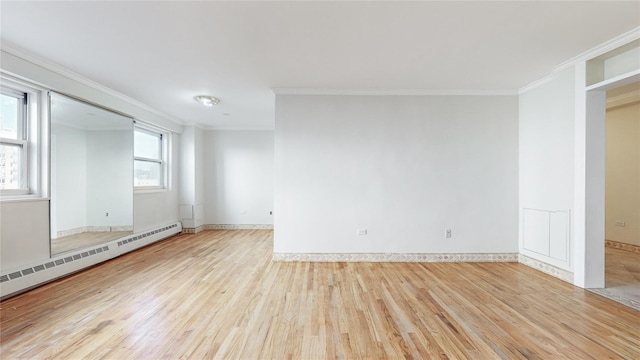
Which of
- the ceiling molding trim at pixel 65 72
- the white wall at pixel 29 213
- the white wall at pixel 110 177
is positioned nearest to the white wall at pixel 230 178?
the ceiling molding trim at pixel 65 72

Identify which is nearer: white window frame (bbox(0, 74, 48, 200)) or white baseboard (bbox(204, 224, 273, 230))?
white window frame (bbox(0, 74, 48, 200))

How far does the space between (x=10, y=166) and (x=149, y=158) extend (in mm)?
2665

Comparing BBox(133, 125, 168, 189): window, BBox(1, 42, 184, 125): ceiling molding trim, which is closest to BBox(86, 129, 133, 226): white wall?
BBox(133, 125, 168, 189): window

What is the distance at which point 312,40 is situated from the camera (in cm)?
272

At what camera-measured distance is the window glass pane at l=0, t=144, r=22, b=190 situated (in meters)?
3.06

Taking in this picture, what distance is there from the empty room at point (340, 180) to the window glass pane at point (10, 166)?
19 mm

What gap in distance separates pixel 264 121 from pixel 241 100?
1.72 m

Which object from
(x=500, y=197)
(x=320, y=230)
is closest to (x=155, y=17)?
(x=320, y=230)

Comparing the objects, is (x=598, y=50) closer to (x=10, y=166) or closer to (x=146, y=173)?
(x=10, y=166)

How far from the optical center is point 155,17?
233cm

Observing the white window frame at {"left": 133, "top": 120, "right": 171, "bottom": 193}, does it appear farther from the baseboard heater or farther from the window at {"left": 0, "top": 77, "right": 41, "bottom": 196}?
the window at {"left": 0, "top": 77, "right": 41, "bottom": 196}

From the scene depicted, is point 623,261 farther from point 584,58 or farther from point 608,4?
point 608,4

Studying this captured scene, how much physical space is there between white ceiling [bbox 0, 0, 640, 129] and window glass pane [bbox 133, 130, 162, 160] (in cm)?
158

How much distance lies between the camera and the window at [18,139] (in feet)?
10.1
